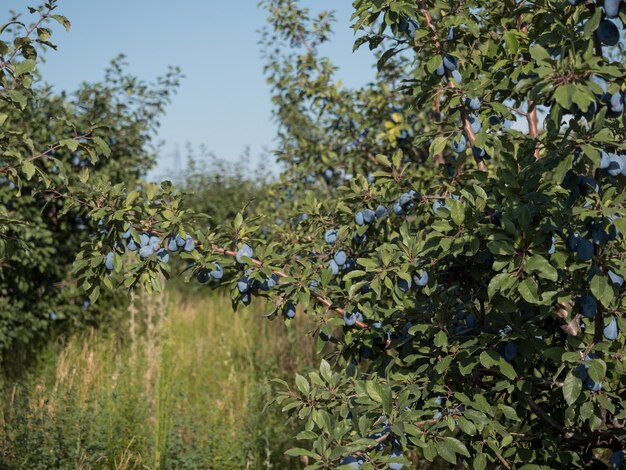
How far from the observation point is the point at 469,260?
7.75 feet

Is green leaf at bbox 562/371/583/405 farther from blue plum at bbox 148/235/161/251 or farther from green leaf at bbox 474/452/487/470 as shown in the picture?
blue plum at bbox 148/235/161/251

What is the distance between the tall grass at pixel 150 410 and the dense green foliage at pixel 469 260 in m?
1.31

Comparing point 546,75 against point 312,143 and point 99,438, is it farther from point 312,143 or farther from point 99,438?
point 312,143

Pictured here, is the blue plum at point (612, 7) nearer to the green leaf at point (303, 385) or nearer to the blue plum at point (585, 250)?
the blue plum at point (585, 250)

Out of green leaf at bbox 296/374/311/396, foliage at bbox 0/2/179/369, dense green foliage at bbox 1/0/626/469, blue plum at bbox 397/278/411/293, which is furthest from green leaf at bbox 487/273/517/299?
foliage at bbox 0/2/179/369

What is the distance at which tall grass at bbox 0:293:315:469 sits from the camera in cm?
364

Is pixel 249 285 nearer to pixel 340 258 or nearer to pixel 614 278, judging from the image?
pixel 340 258

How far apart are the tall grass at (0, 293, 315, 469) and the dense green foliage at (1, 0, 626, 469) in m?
1.31

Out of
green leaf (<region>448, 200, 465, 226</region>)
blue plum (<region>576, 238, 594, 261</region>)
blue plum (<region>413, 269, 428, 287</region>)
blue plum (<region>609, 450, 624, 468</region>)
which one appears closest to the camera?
blue plum (<region>576, 238, 594, 261</region>)

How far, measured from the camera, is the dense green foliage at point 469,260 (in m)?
1.82

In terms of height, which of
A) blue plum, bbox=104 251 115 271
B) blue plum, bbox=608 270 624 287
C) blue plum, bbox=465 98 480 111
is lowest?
blue plum, bbox=608 270 624 287

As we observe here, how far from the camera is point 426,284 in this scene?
2334 mm

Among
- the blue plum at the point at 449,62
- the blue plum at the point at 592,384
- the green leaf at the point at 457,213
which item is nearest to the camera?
the blue plum at the point at 592,384

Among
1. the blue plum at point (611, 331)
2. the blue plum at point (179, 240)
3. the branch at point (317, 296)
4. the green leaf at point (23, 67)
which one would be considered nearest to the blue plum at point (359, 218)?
the branch at point (317, 296)
